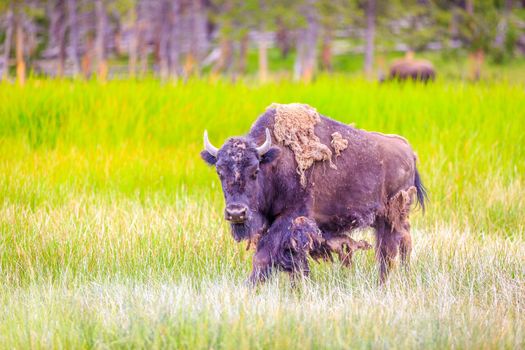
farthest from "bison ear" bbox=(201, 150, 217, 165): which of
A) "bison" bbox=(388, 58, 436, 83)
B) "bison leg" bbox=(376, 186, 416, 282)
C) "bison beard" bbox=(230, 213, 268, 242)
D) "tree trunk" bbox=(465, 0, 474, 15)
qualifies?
"tree trunk" bbox=(465, 0, 474, 15)

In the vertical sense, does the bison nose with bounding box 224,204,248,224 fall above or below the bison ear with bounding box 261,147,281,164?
below

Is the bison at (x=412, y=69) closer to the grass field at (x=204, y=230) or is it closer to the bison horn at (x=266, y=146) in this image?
the grass field at (x=204, y=230)

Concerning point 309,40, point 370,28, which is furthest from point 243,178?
point 309,40

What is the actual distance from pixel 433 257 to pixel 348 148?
117 cm

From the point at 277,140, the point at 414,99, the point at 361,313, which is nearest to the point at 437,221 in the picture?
the point at 277,140

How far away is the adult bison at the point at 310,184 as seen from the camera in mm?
5383

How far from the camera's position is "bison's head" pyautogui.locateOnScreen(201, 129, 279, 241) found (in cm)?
524

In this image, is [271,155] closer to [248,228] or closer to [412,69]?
[248,228]

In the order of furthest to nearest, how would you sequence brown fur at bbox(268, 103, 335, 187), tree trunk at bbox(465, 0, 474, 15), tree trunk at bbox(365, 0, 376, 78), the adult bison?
tree trunk at bbox(465, 0, 474, 15)
tree trunk at bbox(365, 0, 376, 78)
brown fur at bbox(268, 103, 335, 187)
the adult bison

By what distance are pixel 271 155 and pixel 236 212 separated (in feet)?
1.74

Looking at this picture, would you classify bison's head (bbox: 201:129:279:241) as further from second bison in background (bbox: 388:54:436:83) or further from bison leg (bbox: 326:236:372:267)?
second bison in background (bbox: 388:54:436:83)

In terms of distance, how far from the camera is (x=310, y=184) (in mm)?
5734

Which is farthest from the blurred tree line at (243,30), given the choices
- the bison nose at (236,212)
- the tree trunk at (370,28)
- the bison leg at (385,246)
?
the bison nose at (236,212)

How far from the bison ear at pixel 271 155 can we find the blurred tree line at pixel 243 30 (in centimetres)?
2070
